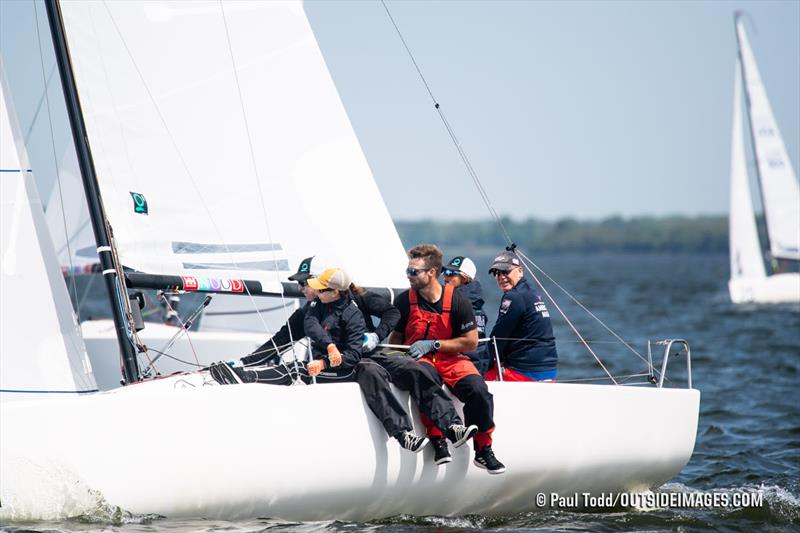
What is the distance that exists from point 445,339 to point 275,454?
1.04 m

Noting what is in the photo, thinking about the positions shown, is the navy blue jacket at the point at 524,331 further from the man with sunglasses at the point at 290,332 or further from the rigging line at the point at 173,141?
the rigging line at the point at 173,141

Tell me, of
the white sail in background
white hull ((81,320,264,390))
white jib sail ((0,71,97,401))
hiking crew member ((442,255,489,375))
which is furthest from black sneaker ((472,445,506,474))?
white hull ((81,320,264,390))

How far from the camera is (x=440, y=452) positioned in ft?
17.7

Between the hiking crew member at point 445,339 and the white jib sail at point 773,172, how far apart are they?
80.9ft

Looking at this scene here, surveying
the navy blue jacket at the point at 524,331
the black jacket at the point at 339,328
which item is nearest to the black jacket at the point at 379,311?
the black jacket at the point at 339,328

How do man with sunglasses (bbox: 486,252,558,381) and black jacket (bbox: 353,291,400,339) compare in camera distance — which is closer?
black jacket (bbox: 353,291,400,339)

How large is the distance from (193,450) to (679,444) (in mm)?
2889

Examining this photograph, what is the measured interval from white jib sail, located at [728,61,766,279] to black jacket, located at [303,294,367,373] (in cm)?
2516

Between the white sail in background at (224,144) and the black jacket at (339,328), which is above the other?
the white sail in background at (224,144)

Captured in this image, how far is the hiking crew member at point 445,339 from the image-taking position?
17.4ft

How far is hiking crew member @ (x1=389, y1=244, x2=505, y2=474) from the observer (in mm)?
5305

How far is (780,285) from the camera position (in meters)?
27.2

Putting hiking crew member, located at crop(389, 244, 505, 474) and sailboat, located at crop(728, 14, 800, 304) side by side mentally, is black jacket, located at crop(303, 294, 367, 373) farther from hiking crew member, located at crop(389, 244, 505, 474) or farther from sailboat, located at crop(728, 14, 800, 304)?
sailboat, located at crop(728, 14, 800, 304)

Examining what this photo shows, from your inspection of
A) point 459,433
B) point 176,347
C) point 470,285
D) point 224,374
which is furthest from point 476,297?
point 176,347
